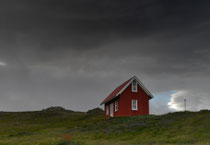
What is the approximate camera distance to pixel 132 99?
49.8 meters

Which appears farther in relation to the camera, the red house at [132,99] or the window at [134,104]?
the window at [134,104]

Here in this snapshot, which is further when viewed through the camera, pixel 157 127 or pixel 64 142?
pixel 157 127

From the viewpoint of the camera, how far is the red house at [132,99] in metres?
49.0

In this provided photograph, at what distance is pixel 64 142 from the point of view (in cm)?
2275

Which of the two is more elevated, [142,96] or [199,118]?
[142,96]

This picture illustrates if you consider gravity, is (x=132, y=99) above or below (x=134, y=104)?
above

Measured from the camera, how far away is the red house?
161 feet

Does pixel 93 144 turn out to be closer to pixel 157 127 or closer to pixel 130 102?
pixel 157 127

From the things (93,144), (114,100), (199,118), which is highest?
(114,100)

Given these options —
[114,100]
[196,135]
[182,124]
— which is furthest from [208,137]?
[114,100]

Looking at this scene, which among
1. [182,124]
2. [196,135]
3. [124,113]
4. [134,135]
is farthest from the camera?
[124,113]

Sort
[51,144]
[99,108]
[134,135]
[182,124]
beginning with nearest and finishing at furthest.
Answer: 1. [51,144]
2. [134,135]
3. [182,124]
4. [99,108]

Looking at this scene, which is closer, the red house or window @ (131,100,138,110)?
the red house

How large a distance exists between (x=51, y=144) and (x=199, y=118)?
21.1 m
